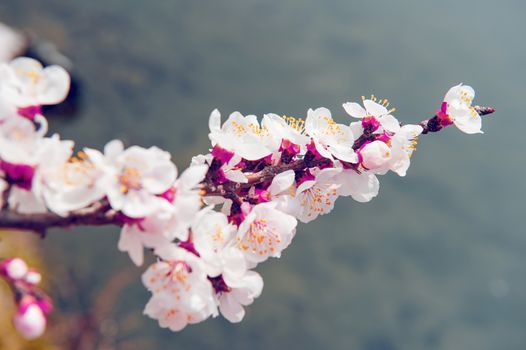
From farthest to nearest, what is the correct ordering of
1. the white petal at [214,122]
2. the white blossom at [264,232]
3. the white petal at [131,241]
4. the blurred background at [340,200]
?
the blurred background at [340,200], the white petal at [214,122], the white blossom at [264,232], the white petal at [131,241]

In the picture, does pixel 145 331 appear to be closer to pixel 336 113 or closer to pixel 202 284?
pixel 336 113

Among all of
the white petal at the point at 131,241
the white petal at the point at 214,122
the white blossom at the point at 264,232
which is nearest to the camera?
the white petal at the point at 131,241

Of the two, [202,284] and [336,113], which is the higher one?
[336,113]

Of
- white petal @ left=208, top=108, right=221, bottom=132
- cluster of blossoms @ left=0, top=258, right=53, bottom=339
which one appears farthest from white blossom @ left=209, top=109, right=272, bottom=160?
cluster of blossoms @ left=0, top=258, right=53, bottom=339

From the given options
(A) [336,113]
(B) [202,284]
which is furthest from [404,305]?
(B) [202,284]

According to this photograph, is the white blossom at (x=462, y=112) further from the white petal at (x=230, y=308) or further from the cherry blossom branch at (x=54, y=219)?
the cherry blossom branch at (x=54, y=219)

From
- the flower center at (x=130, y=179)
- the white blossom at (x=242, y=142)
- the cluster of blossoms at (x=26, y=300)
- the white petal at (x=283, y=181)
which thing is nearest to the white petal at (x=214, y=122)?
the white blossom at (x=242, y=142)

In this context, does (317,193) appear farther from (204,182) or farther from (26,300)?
(26,300)
